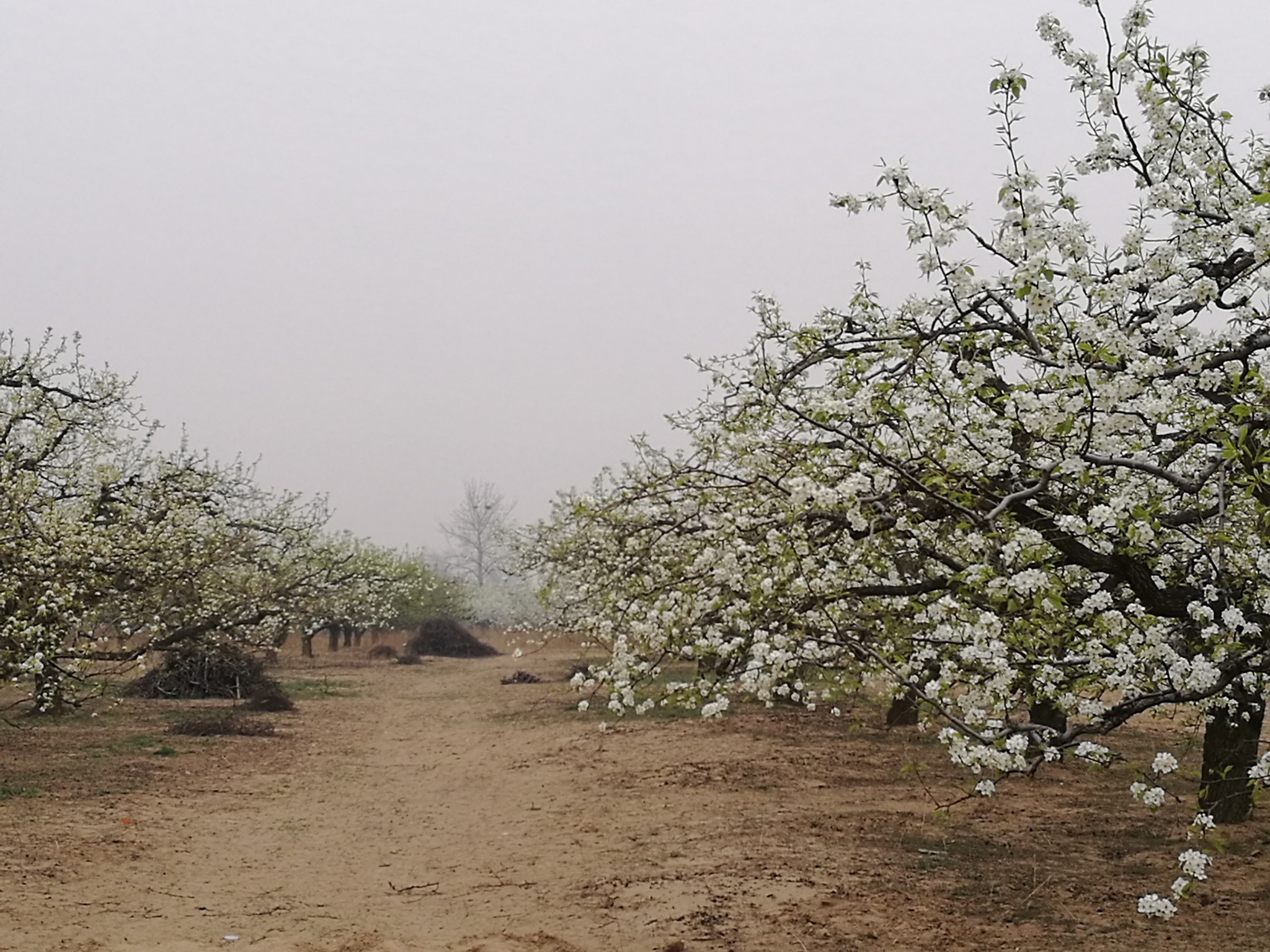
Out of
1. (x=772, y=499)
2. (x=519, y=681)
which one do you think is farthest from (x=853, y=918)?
(x=519, y=681)

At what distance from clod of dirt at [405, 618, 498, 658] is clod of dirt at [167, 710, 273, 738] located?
2750cm

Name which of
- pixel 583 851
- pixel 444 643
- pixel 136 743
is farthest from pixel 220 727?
pixel 444 643

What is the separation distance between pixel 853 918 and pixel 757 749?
25.1ft

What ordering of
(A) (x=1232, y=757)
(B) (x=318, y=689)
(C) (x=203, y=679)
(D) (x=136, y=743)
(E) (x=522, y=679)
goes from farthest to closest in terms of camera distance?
1. (E) (x=522, y=679)
2. (B) (x=318, y=689)
3. (C) (x=203, y=679)
4. (D) (x=136, y=743)
5. (A) (x=1232, y=757)

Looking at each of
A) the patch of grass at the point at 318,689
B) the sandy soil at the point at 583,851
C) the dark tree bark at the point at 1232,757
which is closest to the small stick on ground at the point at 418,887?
the sandy soil at the point at 583,851

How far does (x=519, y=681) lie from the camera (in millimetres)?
28469

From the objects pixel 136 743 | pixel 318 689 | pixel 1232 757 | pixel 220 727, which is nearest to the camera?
pixel 1232 757

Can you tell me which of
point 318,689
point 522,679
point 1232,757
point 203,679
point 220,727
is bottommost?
point 522,679

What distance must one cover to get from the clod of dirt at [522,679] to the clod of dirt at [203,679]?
6787 millimetres

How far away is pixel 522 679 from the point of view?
28.8 m

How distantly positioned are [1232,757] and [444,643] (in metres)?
41.0

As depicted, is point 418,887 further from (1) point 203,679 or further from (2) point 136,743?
(1) point 203,679

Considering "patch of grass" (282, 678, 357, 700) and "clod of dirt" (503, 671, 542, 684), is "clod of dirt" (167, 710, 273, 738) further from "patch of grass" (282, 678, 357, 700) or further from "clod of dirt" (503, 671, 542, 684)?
"clod of dirt" (503, 671, 542, 684)

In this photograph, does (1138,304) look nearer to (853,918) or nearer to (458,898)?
(853,918)
